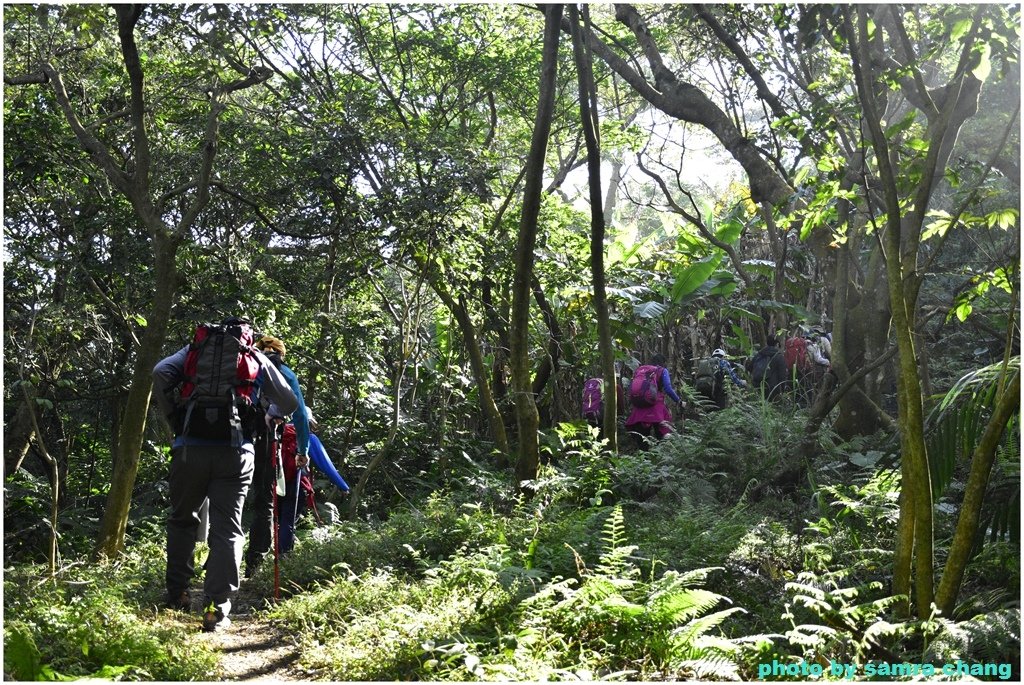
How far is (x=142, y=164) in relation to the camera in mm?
7719

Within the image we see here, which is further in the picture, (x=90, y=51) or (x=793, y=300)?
(x=793, y=300)

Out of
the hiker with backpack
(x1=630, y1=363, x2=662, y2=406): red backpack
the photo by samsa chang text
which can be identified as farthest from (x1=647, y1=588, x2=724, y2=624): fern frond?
the hiker with backpack

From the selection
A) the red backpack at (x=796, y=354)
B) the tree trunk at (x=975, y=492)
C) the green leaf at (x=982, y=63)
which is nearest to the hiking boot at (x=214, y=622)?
the tree trunk at (x=975, y=492)

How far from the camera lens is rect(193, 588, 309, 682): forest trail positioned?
17.2ft

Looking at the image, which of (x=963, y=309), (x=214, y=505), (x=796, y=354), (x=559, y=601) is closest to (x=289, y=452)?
(x=214, y=505)

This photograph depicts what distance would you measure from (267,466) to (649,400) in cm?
646

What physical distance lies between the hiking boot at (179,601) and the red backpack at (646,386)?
302 inches

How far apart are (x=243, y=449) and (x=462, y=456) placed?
7881 millimetres

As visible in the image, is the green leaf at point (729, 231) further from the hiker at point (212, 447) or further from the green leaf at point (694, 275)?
the hiker at point (212, 447)

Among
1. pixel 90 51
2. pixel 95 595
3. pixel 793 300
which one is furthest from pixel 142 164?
pixel 793 300

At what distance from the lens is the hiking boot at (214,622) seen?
238 inches

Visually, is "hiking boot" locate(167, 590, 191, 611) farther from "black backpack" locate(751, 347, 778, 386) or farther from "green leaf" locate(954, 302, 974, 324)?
"black backpack" locate(751, 347, 778, 386)

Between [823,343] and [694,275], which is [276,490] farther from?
[823,343]

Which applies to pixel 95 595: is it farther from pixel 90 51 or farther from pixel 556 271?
pixel 556 271
